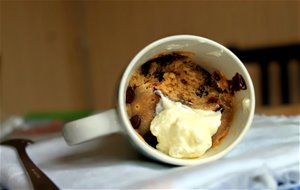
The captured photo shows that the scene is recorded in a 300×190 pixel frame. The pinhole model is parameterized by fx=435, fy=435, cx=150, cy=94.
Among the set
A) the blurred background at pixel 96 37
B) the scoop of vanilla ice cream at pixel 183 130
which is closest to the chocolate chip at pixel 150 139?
the scoop of vanilla ice cream at pixel 183 130

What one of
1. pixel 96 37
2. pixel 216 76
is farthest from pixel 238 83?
pixel 96 37

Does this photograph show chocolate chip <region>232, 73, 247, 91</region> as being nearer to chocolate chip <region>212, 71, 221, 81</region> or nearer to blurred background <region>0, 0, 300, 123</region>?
chocolate chip <region>212, 71, 221, 81</region>

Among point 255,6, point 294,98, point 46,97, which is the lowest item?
point 294,98

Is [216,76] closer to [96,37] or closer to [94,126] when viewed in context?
[94,126]

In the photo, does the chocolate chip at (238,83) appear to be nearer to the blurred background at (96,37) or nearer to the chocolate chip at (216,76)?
the chocolate chip at (216,76)

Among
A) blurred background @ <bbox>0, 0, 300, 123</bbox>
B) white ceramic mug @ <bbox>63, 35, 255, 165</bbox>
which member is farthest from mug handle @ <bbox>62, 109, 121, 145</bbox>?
blurred background @ <bbox>0, 0, 300, 123</bbox>

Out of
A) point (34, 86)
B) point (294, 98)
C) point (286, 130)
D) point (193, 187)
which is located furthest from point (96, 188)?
point (34, 86)

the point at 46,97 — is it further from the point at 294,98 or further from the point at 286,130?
the point at 286,130
